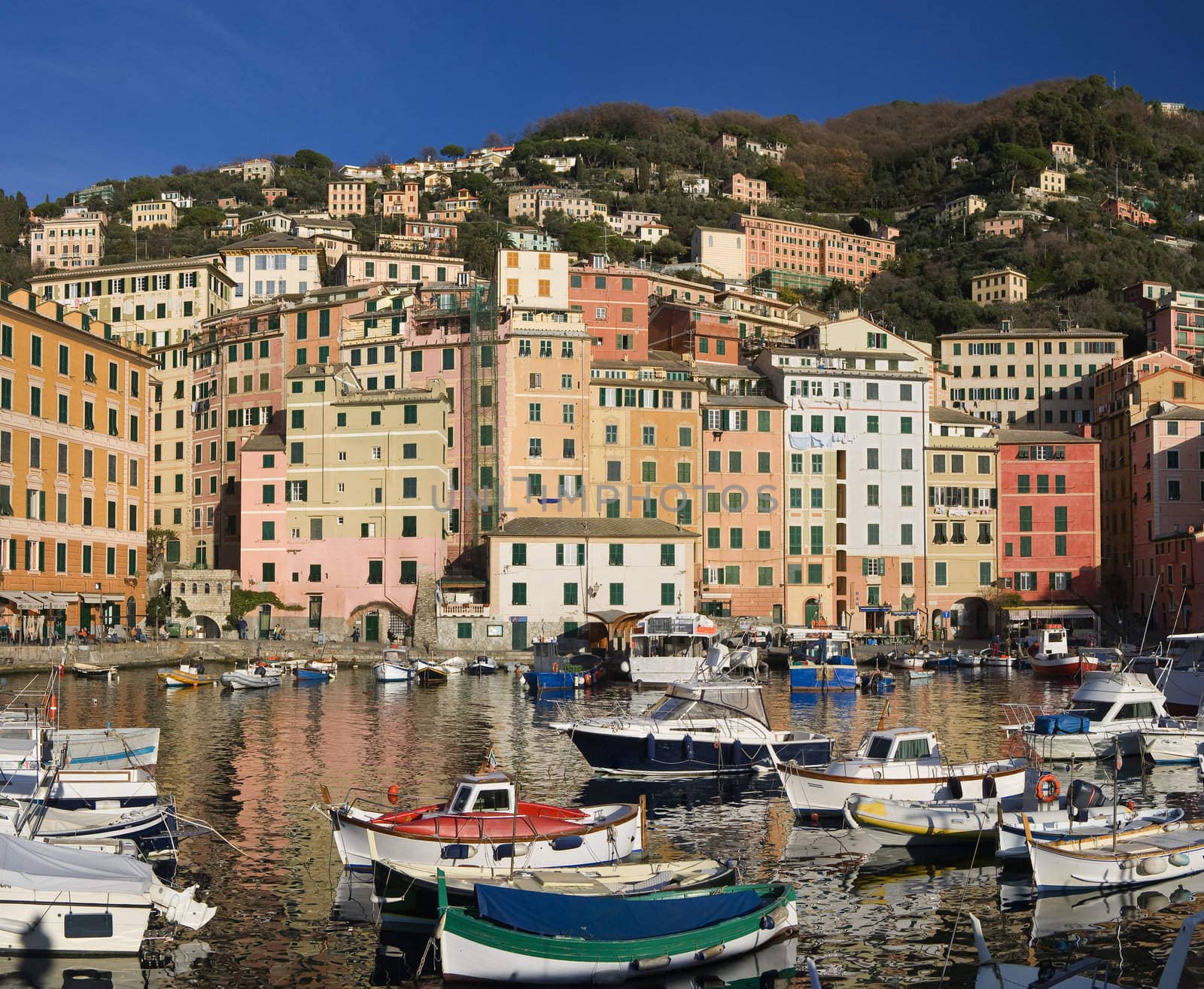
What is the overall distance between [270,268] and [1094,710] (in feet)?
312

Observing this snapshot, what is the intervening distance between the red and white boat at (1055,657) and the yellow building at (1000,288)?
3029 inches

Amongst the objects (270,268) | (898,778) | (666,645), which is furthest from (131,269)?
(898,778)

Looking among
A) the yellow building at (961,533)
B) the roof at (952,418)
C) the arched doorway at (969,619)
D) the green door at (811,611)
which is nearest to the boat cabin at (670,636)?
the green door at (811,611)

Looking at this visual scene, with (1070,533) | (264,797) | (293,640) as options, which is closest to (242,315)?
(293,640)

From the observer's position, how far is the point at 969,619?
96875 mm

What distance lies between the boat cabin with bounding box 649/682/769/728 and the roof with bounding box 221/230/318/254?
91.1m

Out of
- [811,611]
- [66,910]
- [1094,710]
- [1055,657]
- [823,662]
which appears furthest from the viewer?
[811,611]

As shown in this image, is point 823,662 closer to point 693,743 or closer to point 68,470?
point 693,743

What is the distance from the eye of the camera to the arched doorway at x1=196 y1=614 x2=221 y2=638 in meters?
87.9

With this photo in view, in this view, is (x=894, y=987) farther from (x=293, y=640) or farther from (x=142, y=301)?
(x=142, y=301)

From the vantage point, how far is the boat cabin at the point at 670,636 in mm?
71375

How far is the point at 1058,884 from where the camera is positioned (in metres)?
25.3

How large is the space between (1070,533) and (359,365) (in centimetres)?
5292

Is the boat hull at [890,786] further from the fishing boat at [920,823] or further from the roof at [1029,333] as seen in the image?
the roof at [1029,333]
